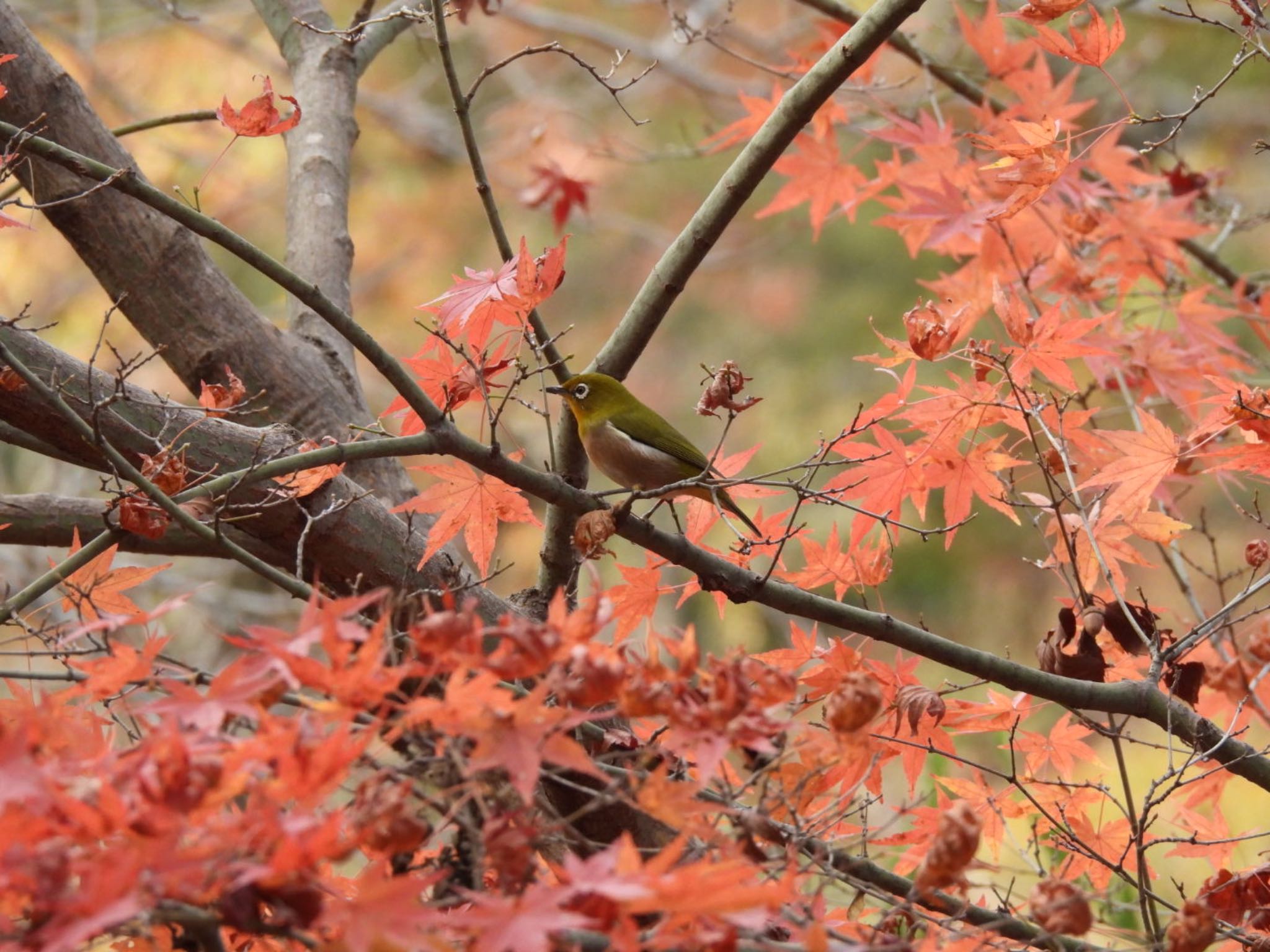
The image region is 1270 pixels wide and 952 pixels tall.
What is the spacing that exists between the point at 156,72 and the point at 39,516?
6802 millimetres

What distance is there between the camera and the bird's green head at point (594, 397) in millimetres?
2738

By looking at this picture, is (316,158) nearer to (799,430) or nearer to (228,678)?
(228,678)

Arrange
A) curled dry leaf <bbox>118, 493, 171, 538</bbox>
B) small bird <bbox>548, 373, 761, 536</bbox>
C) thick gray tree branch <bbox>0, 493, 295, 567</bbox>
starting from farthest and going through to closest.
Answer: small bird <bbox>548, 373, 761, 536</bbox> < thick gray tree branch <bbox>0, 493, 295, 567</bbox> < curled dry leaf <bbox>118, 493, 171, 538</bbox>

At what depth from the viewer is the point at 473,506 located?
2271 mm

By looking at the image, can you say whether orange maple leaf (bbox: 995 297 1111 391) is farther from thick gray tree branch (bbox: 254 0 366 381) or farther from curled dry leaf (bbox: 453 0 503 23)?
thick gray tree branch (bbox: 254 0 366 381)

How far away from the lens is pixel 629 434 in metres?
3.09

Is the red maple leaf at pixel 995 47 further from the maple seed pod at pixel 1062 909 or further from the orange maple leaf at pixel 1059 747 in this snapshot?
the maple seed pod at pixel 1062 909

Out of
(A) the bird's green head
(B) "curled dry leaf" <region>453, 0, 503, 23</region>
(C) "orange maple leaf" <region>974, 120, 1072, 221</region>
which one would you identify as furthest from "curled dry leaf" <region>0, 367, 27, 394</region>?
(C) "orange maple leaf" <region>974, 120, 1072, 221</region>

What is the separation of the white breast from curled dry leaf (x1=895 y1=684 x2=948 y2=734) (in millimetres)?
1139

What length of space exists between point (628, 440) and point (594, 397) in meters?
0.21

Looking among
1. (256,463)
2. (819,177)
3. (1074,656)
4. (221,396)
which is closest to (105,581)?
(256,463)

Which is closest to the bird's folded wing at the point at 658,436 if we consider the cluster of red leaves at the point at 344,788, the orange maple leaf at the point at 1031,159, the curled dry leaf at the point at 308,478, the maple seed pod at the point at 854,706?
the curled dry leaf at the point at 308,478

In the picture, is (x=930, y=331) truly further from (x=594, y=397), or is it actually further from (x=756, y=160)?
(x=594, y=397)

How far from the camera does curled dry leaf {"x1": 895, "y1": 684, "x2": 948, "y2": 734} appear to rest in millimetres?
1976
